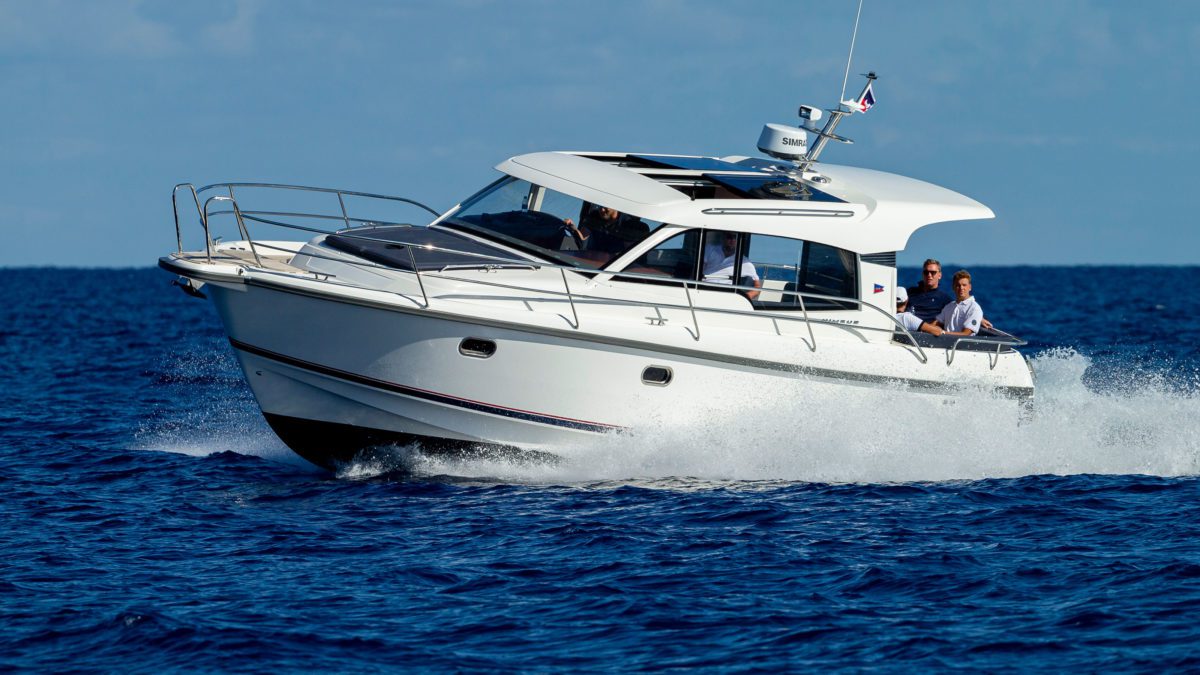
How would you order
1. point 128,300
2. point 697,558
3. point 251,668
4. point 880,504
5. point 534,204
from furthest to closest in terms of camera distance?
1. point 128,300
2. point 534,204
3. point 880,504
4. point 697,558
5. point 251,668

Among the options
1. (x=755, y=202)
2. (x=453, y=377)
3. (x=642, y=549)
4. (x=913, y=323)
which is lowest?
(x=642, y=549)

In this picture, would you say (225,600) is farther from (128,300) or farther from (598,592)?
(128,300)

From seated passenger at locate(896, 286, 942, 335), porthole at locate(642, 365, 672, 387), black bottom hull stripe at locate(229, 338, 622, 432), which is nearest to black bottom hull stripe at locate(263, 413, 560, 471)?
black bottom hull stripe at locate(229, 338, 622, 432)

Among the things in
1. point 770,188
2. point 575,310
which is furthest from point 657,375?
point 770,188

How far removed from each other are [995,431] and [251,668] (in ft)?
22.8

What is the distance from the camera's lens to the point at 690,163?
12297mm

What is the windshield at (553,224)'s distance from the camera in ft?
35.4

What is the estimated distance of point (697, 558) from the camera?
8.77 meters

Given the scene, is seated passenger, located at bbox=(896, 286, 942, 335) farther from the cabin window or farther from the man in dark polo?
the cabin window

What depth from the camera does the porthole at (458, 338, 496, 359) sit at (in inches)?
396

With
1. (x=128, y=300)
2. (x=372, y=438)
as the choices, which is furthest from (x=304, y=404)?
(x=128, y=300)

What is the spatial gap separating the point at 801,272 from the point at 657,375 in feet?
5.32

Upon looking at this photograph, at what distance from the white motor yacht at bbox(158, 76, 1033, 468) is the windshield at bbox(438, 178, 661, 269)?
0.02m

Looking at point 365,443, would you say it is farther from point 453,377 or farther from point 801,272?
point 801,272
